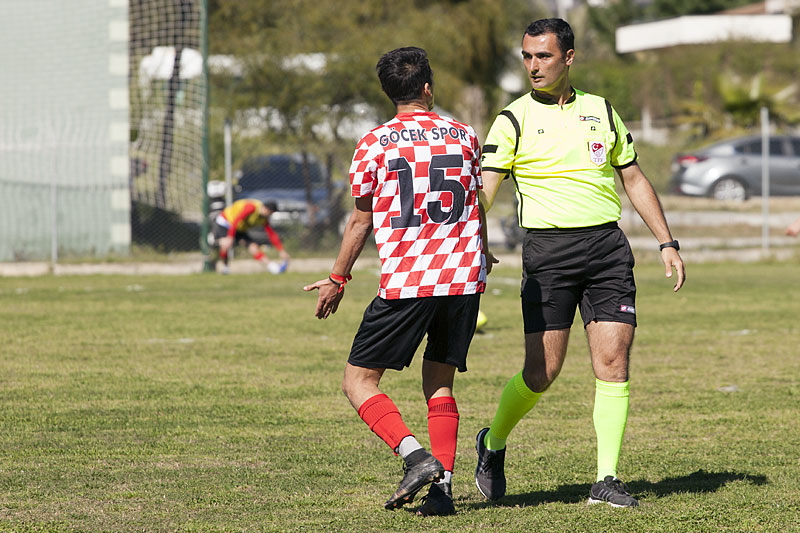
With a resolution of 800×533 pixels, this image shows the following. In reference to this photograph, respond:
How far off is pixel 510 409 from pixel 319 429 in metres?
1.71

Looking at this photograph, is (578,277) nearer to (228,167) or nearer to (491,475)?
(491,475)

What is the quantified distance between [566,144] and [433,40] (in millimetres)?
20170

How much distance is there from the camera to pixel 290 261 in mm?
20141

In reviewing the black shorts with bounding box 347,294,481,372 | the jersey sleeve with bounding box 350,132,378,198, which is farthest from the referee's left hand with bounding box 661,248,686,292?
the jersey sleeve with bounding box 350,132,378,198

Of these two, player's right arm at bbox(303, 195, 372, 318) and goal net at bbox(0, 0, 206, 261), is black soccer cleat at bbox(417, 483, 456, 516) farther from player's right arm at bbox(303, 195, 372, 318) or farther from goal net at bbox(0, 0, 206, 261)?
goal net at bbox(0, 0, 206, 261)

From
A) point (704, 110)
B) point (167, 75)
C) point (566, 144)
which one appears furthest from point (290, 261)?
point (704, 110)

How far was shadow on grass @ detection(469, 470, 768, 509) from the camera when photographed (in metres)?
4.98

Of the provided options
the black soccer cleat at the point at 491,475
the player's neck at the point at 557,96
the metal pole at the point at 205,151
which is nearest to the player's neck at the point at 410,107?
the player's neck at the point at 557,96

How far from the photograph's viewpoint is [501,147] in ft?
16.6

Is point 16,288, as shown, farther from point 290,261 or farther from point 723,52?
point 723,52

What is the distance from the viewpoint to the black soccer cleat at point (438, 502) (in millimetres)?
4648

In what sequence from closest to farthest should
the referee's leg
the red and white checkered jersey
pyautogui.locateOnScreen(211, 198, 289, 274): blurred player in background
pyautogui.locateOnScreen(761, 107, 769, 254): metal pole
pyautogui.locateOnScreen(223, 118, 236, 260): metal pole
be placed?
the red and white checkered jersey → the referee's leg → pyautogui.locateOnScreen(211, 198, 289, 274): blurred player in background → pyautogui.locateOnScreen(223, 118, 236, 260): metal pole → pyautogui.locateOnScreen(761, 107, 769, 254): metal pole

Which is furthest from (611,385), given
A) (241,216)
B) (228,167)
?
(228,167)

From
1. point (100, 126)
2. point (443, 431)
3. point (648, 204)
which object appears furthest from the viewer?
point (100, 126)
